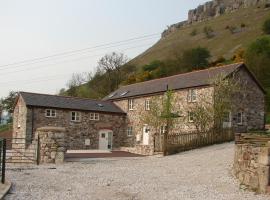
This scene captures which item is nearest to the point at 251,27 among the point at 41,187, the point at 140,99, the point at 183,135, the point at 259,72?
the point at 259,72

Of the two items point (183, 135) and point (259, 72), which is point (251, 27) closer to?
point (259, 72)

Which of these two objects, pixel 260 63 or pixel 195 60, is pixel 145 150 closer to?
pixel 260 63

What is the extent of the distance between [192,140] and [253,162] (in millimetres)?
16739

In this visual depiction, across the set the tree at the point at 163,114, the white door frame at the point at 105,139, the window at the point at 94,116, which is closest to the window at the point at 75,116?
the window at the point at 94,116

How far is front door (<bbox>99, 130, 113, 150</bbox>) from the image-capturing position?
4219cm

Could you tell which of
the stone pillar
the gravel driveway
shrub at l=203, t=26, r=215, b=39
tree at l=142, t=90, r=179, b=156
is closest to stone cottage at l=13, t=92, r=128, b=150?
tree at l=142, t=90, r=179, b=156

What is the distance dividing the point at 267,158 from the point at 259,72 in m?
39.9

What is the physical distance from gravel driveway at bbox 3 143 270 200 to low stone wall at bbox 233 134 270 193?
1.53 ft

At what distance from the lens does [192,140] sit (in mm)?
30375

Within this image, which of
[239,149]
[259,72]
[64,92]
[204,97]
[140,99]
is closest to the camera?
[239,149]

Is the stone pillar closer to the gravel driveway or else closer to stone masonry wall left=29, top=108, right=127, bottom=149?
the gravel driveway

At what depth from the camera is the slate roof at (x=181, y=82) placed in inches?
1460

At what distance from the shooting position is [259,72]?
50.6m

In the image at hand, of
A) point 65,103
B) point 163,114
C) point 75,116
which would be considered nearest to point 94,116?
point 75,116
